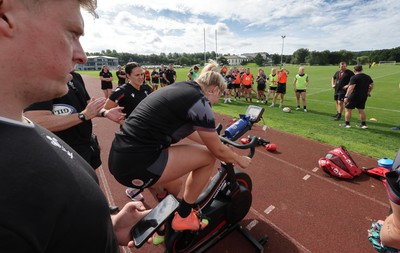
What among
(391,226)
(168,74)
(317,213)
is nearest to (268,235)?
(317,213)

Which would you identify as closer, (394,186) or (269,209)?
(394,186)

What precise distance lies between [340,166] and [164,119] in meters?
3.86

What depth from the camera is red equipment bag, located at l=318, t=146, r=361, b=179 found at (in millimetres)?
4133

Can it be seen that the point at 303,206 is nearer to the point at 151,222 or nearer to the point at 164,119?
the point at 164,119

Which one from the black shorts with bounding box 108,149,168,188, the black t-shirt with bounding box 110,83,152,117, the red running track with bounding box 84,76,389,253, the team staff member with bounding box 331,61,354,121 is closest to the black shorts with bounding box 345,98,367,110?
the team staff member with bounding box 331,61,354,121

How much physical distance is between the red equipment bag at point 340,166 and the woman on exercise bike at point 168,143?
9.65ft

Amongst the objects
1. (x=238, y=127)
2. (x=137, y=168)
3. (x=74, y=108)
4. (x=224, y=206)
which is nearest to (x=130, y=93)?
(x=74, y=108)

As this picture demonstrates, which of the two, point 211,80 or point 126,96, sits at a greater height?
point 211,80

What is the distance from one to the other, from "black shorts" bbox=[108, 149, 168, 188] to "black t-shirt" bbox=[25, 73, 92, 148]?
27.1 inches

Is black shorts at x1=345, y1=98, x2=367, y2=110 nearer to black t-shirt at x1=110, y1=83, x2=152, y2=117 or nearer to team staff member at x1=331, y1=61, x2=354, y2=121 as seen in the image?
team staff member at x1=331, y1=61, x2=354, y2=121

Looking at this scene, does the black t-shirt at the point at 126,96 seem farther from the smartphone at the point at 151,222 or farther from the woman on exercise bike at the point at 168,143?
the smartphone at the point at 151,222

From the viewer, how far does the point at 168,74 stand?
14.9 metres

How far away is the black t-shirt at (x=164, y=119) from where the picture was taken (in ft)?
6.81

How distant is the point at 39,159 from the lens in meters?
0.67
